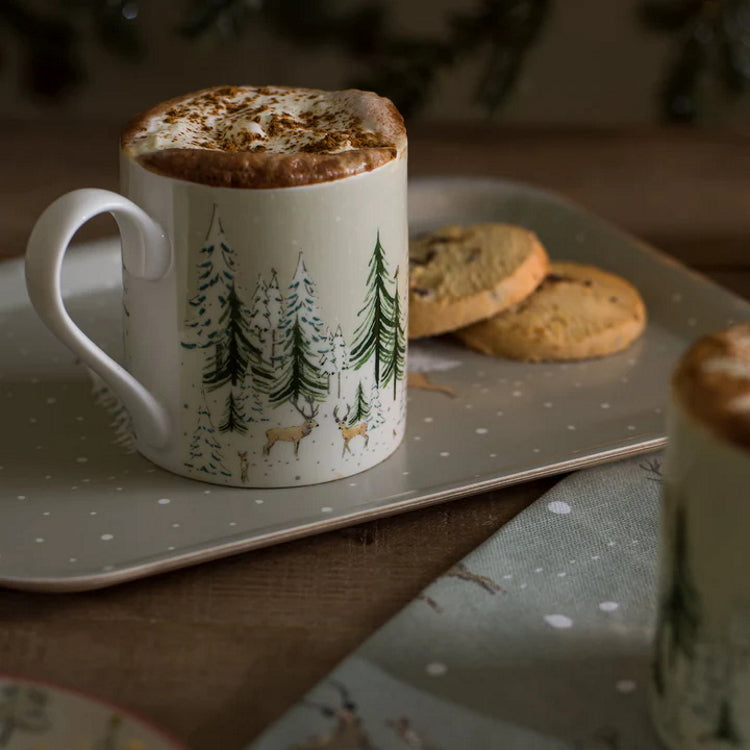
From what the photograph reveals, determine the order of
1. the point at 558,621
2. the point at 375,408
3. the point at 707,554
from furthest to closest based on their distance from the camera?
the point at 375,408 → the point at 558,621 → the point at 707,554

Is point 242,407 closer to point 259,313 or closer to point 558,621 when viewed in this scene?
point 259,313

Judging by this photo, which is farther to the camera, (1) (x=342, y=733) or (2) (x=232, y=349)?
(2) (x=232, y=349)

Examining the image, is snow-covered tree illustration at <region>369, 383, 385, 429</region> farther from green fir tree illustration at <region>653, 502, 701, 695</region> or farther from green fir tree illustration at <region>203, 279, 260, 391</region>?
green fir tree illustration at <region>653, 502, 701, 695</region>

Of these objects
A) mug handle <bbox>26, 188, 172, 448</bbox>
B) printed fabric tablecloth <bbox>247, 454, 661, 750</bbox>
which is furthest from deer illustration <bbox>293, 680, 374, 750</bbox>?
mug handle <bbox>26, 188, 172, 448</bbox>

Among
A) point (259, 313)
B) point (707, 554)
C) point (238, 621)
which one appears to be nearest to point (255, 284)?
point (259, 313)

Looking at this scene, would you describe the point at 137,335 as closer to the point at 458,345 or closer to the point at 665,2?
the point at 458,345

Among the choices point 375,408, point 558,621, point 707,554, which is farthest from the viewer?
point 375,408

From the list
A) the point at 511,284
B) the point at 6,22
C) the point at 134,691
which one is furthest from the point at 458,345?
the point at 6,22
